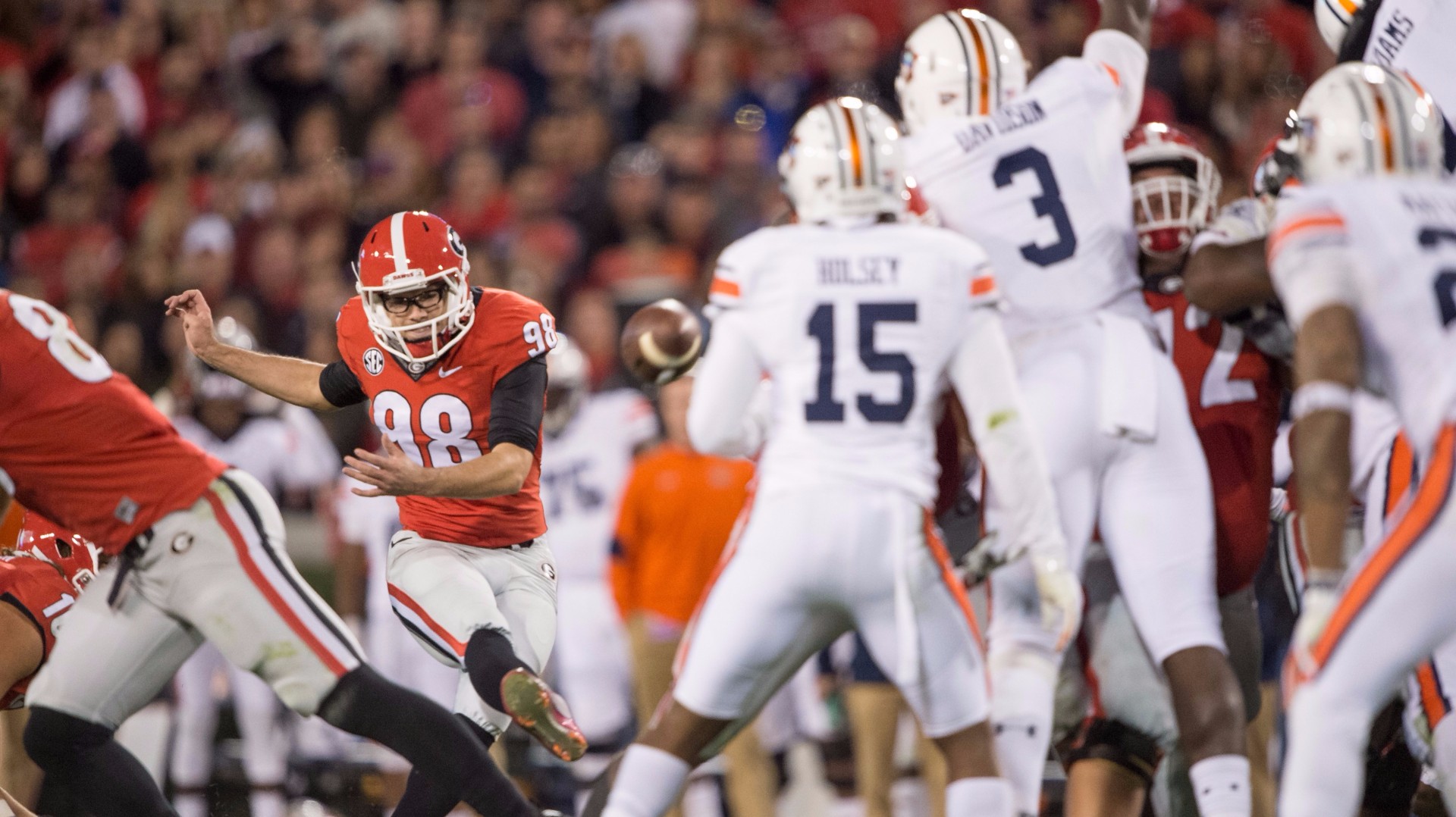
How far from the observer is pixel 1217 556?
15.8ft

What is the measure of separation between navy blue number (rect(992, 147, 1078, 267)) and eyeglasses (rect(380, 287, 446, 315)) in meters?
1.61

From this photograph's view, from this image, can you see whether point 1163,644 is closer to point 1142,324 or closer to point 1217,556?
point 1217,556

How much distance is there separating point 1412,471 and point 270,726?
5511mm

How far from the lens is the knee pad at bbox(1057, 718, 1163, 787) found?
4875 millimetres

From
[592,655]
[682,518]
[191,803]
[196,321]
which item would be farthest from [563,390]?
[196,321]

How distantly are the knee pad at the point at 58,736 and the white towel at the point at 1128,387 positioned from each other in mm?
2790

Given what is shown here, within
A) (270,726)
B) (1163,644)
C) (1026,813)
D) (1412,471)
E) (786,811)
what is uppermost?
(1412,471)

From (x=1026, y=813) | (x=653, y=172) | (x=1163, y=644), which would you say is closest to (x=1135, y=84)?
(x=1163, y=644)

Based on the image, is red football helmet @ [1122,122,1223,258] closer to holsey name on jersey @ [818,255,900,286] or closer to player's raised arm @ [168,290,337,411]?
holsey name on jersey @ [818,255,900,286]

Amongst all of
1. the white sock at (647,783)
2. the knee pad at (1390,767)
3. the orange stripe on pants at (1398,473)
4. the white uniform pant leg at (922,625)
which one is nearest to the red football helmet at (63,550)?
the white sock at (647,783)

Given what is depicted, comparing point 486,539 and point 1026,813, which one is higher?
point 486,539

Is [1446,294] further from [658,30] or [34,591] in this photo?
[658,30]

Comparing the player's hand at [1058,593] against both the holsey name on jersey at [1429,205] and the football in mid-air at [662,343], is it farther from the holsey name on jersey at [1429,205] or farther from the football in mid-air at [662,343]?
the holsey name on jersey at [1429,205]

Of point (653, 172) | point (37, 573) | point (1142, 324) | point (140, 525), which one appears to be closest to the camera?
point (140, 525)
